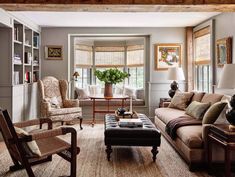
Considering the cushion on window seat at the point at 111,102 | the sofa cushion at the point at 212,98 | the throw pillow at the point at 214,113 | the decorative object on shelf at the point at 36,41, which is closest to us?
the throw pillow at the point at 214,113

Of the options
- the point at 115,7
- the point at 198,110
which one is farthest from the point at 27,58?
the point at 198,110

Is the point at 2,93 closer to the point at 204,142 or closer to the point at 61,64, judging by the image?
the point at 61,64

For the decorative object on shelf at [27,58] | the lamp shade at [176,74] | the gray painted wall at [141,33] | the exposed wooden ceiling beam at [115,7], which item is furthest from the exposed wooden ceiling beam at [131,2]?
the gray painted wall at [141,33]

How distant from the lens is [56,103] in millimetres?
6422

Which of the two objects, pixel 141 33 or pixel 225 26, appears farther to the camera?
pixel 141 33

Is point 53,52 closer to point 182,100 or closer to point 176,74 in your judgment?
point 176,74

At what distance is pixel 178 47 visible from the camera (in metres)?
7.31

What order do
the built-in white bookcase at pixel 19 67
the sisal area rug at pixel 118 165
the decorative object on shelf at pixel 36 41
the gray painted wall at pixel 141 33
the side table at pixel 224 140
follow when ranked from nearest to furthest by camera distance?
the side table at pixel 224 140, the sisal area rug at pixel 118 165, the built-in white bookcase at pixel 19 67, the decorative object on shelf at pixel 36 41, the gray painted wall at pixel 141 33

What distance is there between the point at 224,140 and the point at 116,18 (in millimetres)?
3808

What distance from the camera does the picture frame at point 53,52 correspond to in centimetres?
725

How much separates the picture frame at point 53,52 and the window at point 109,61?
89cm

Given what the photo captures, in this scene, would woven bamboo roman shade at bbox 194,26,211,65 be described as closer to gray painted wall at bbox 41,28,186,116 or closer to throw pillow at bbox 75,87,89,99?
gray painted wall at bbox 41,28,186,116

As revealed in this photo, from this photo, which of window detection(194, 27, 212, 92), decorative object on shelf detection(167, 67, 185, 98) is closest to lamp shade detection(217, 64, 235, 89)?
window detection(194, 27, 212, 92)

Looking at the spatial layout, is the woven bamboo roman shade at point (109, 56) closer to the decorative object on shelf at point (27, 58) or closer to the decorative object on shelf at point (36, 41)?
the decorative object on shelf at point (36, 41)
